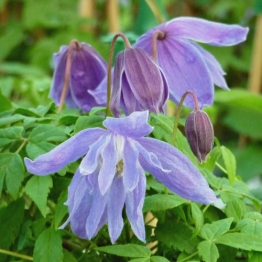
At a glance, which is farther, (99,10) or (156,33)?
(99,10)

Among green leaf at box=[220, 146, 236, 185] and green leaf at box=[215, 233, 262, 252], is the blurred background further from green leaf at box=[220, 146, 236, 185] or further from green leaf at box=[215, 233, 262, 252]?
green leaf at box=[215, 233, 262, 252]

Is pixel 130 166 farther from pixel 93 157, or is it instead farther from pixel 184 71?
pixel 184 71

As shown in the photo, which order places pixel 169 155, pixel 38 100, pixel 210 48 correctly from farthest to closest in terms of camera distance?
1. pixel 210 48
2. pixel 38 100
3. pixel 169 155

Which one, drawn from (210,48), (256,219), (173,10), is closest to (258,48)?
(210,48)

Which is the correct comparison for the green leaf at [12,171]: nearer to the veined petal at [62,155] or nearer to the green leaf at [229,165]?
the veined petal at [62,155]

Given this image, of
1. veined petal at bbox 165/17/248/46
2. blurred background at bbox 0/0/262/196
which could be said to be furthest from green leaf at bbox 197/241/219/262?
blurred background at bbox 0/0/262/196

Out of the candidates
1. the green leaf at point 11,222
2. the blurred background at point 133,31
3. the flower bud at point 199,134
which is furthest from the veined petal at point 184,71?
the blurred background at point 133,31

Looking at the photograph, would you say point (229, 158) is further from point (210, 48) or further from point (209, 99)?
point (210, 48)

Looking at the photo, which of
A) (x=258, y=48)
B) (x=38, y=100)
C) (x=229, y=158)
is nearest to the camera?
(x=229, y=158)
